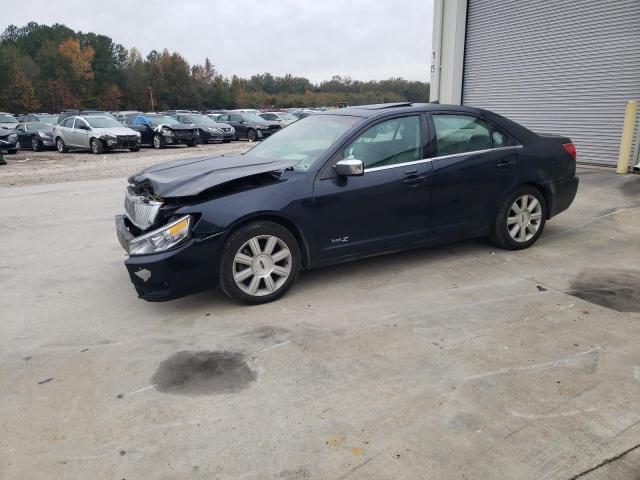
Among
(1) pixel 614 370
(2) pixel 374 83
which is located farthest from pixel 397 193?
(2) pixel 374 83

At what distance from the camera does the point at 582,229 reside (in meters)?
6.74

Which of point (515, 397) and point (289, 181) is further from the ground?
point (289, 181)

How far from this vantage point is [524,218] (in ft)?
19.1

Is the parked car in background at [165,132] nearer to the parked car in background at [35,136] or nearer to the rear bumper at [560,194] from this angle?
the parked car in background at [35,136]

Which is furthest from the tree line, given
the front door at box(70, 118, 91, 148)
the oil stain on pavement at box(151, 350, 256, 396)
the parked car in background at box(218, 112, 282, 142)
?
the oil stain on pavement at box(151, 350, 256, 396)

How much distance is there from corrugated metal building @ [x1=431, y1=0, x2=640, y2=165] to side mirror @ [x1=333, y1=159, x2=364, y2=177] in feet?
26.7

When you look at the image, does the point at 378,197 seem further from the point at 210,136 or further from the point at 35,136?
the point at 35,136

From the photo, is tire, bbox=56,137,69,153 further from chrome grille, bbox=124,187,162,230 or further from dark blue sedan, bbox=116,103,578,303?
chrome grille, bbox=124,187,162,230

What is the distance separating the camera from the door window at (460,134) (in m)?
5.29

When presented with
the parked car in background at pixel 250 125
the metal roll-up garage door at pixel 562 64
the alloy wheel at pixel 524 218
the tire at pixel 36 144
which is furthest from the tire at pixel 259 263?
the parked car in background at pixel 250 125

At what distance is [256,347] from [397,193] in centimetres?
204

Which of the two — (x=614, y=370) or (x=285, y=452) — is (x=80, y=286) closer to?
(x=285, y=452)

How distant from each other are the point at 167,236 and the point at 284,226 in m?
0.97

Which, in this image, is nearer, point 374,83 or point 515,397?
point 515,397
